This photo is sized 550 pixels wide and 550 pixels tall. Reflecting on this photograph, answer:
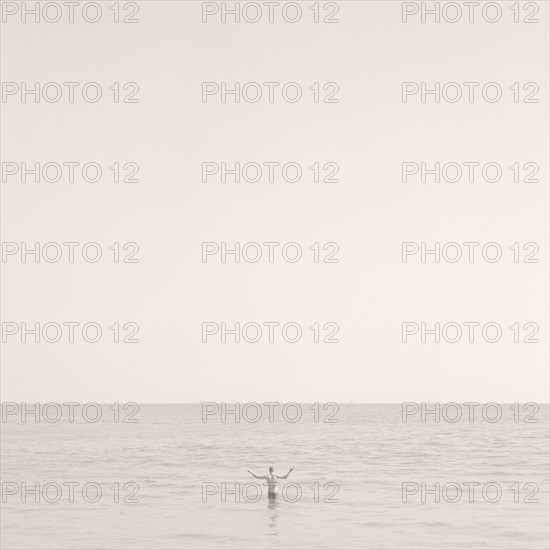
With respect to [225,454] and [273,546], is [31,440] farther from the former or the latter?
[273,546]

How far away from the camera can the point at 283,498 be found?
40.2 metres

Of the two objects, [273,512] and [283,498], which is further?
[283,498]

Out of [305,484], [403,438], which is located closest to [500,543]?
[305,484]

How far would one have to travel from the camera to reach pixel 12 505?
3753cm

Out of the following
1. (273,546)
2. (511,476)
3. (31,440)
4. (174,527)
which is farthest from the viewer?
(31,440)

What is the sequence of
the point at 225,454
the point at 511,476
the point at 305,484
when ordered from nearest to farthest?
the point at 305,484 → the point at 511,476 → the point at 225,454

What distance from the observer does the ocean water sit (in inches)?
1210

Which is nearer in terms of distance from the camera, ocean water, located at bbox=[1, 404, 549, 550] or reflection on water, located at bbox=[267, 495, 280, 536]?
ocean water, located at bbox=[1, 404, 549, 550]

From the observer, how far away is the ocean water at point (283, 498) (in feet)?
101

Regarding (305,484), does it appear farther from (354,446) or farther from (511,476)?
(354,446)

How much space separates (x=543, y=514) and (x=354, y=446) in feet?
132

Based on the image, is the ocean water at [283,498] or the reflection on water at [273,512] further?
the reflection on water at [273,512]

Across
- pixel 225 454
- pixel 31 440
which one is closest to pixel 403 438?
pixel 225 454

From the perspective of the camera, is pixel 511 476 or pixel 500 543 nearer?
pixel 500 543
